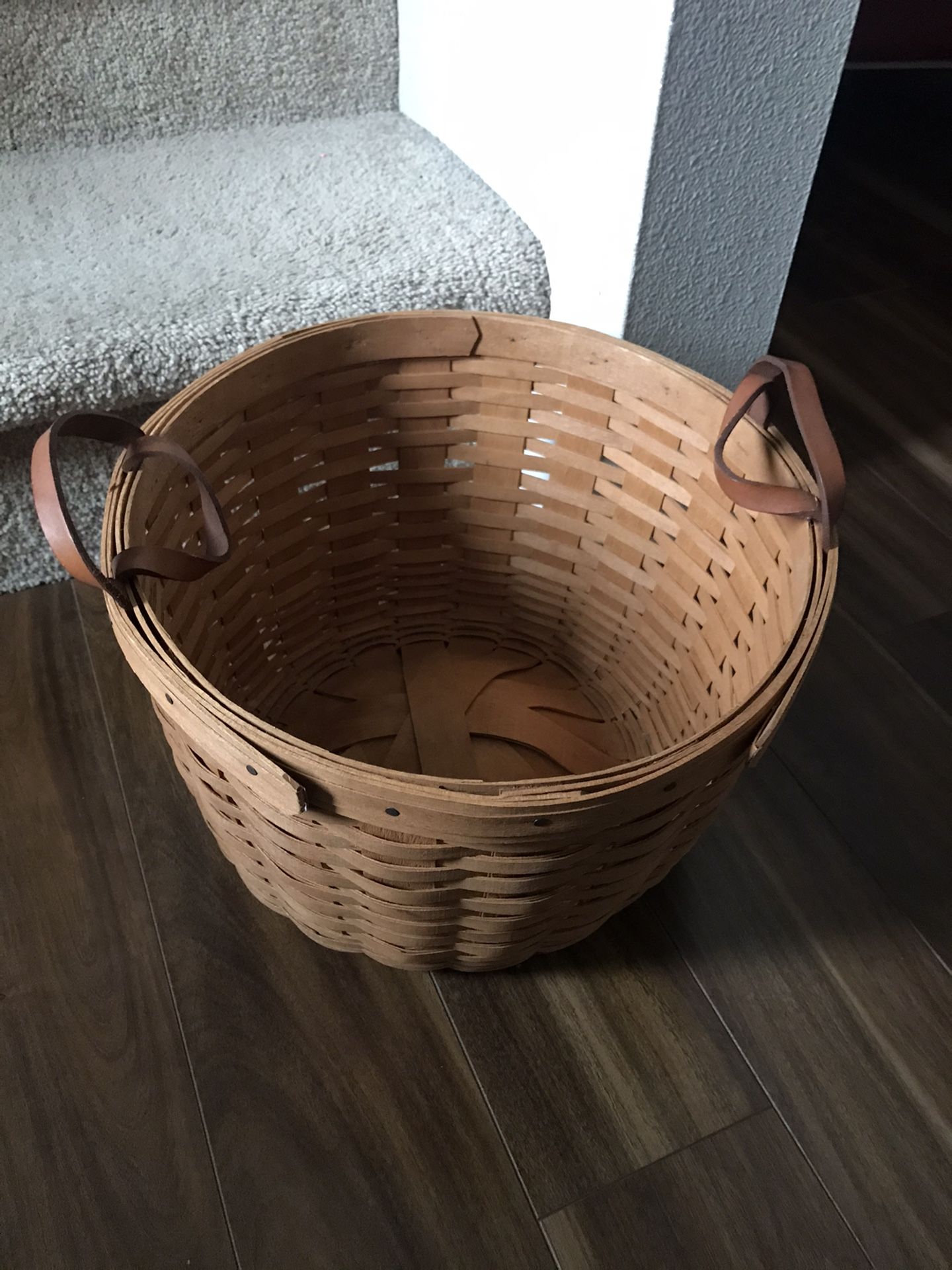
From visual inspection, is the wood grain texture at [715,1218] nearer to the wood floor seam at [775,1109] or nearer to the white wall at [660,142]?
the wood floor seam at [775,1109]

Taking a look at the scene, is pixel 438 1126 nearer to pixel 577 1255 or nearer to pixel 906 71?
pixel 577 1255

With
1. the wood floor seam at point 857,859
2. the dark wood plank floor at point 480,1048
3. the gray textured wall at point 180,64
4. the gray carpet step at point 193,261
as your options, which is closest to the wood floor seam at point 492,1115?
the dark wood plank floor at point 480,1048

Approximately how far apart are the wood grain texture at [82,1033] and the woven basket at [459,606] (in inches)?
5.0

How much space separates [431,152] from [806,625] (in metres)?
0.69

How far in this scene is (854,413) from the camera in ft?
3.73

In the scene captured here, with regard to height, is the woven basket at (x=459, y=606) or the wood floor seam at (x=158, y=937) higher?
the woven basket at (x=459, y=606)

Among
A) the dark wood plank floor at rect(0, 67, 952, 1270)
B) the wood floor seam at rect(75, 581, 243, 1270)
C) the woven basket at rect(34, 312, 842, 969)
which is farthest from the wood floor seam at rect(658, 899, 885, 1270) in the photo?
the wood floor seam at rect(75, 581, 243, 1270)

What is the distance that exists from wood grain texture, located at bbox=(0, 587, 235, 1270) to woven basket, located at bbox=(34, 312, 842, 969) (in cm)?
13

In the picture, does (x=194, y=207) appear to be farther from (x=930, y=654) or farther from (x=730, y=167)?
(x=930, y=654)

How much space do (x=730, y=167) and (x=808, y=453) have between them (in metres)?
0.30

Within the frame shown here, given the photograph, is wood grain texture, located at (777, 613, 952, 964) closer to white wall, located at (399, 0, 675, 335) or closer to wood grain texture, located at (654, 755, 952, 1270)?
wood grain texture, located at (654, 755, 952, 1270)

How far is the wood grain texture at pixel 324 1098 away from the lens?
0.56 m

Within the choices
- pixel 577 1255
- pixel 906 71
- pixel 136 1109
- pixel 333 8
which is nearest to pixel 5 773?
pixel 136 1109

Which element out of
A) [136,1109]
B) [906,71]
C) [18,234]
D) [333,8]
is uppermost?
[333,8]
